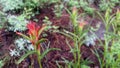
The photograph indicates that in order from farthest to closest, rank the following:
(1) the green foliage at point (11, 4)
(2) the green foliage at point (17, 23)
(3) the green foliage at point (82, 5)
Answer: 1. (3) the green foliage at point (82, 5)
2. (1) the green foliage at point (11, 4)
3. (2) the green foliage at point (17, 23)

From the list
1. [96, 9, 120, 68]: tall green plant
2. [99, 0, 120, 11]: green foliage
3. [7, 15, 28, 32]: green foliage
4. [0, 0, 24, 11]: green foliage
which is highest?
[0, 0, 24, 11]: green foliage

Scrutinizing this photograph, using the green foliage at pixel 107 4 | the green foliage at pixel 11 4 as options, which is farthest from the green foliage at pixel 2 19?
the green foliage at pixel 107 4

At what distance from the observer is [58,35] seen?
329cm

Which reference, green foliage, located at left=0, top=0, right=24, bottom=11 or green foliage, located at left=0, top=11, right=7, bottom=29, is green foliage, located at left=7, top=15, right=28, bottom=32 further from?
green foliage, located at left=0, top=0, right=24, bottom=11

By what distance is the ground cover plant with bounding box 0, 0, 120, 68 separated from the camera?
2.89m

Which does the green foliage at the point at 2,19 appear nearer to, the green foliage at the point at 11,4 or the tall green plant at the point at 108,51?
the green foliage at the point at 11,4

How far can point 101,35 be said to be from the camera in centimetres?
341

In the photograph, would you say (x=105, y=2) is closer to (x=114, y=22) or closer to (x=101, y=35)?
(x=101, y=35)

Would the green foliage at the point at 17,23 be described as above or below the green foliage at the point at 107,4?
below

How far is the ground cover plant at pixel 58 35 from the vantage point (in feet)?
9.47

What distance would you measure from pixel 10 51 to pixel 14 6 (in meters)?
0.69

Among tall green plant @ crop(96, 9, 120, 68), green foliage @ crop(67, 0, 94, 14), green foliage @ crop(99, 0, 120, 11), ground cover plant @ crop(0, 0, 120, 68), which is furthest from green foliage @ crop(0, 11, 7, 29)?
green foliage @ crop(99, 0, 120, 11)

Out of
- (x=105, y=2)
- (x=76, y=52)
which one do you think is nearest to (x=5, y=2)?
(x=76, y=52)

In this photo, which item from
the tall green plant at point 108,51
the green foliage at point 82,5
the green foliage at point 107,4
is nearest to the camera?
the tall green plant at point 108,51
